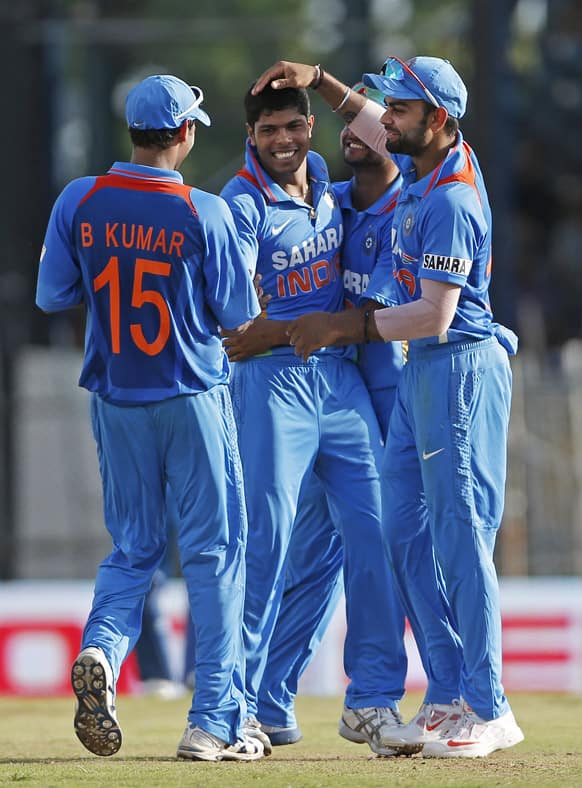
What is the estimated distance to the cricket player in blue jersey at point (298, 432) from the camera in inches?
239

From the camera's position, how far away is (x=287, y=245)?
20.3 ft

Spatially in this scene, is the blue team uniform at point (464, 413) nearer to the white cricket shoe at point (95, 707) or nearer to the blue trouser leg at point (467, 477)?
the blue trouser leg at point (467, 477)

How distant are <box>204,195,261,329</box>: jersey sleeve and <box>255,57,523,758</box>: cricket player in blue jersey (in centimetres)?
37

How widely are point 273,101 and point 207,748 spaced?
2.45 metres

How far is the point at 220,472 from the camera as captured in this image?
5.68 metres

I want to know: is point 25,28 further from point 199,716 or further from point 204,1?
point 204,1

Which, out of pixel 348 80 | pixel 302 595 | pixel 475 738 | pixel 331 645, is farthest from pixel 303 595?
pixel 348 80

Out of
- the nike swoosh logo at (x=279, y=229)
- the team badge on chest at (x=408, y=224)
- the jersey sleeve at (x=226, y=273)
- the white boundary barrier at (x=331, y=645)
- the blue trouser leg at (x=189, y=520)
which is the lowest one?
the white boundary barrier at (x=331, y=645)

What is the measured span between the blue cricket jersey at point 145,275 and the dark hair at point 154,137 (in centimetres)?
9

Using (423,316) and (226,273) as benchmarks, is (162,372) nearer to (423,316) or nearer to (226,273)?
(226,273)

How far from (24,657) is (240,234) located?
16.2 feet

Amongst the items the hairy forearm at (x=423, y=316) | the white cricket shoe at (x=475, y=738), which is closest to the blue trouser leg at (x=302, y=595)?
the white cricket shoe at (x=475, y=738)

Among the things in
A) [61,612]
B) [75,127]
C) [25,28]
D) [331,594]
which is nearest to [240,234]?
[331,594]

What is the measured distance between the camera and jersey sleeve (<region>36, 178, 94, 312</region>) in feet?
18.4
